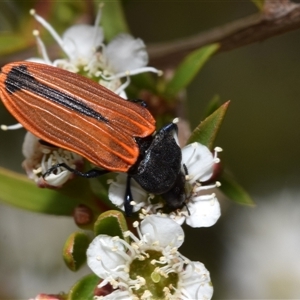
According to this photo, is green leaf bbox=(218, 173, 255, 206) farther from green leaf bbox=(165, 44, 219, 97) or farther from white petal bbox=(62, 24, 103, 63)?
white petal bbox=(62, 24, 103, 63)

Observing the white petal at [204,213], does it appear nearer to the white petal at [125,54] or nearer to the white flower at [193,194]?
the white flower at [193,194]

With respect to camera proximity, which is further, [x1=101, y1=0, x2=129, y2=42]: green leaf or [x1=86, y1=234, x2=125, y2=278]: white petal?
[x1=101, y1=0, x2=129, y2=42]: green leaf

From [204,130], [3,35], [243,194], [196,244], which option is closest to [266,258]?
[196,244]

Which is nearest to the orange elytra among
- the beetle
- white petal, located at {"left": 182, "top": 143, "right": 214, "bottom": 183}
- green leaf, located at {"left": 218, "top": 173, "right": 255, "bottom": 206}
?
the beetle

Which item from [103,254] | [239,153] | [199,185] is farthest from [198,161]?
[239,153]

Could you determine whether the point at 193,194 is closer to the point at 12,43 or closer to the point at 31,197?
the point at 31,197

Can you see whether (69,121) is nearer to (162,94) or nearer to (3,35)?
(162,94)

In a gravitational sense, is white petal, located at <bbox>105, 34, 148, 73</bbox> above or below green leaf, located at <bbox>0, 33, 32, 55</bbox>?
below
